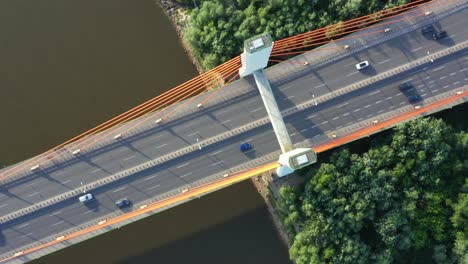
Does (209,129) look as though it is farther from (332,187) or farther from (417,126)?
(417,126)

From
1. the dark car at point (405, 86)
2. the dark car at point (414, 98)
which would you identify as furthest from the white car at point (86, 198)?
the dark car at point (414, 98)

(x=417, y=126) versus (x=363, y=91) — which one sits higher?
(x=363, y=91)

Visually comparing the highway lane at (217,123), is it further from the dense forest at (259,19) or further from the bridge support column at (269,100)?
the dense forest at (259,19)

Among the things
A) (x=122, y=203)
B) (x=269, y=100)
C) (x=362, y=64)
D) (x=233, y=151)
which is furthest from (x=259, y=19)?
(x=122, y=203)

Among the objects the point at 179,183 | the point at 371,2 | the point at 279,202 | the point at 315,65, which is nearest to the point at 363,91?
the point at 315,65

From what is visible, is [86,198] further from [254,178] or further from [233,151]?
[254,178]

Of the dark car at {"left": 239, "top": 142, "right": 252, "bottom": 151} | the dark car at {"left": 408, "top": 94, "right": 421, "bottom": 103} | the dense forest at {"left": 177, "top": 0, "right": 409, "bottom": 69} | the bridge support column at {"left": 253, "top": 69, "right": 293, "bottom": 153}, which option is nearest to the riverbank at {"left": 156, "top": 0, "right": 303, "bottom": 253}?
the dense forest at {"left": 177, "top": 0, "right": 409, "bottom": 69}
